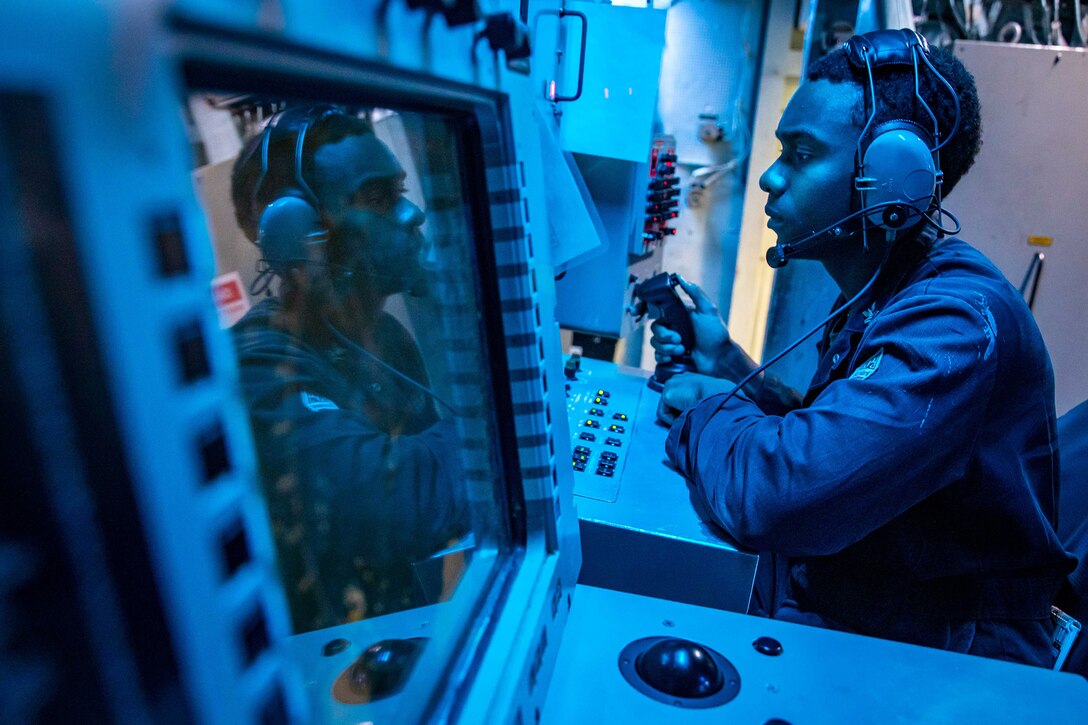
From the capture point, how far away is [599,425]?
1335mm

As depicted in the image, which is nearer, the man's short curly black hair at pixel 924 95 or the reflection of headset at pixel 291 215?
the reflection of headset at pixel 291 215

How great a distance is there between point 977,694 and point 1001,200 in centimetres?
210

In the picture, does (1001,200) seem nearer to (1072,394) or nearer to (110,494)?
(1072,394)

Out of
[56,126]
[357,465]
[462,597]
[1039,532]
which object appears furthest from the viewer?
[1039,532]

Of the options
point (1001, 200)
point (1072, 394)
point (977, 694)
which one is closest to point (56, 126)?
point (977, 694)

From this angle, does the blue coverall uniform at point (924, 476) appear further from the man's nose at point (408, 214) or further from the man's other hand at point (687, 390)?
the man's nose at point (408, 214)

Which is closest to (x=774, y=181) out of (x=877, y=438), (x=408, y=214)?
(x=877, y=438)

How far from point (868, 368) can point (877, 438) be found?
0.12m

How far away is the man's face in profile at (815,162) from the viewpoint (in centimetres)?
101

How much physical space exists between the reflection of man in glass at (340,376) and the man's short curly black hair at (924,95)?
0.76 m

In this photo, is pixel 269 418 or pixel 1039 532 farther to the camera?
pixel 1039 532

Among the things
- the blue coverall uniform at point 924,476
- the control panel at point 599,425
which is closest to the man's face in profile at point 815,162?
the blue coverall uniform at point 924,476

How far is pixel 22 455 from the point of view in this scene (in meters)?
0.19

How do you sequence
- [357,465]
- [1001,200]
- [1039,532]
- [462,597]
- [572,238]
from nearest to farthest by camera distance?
[462,597] → [357,465] → [1039,532] → [572,238] → [1001,200]
